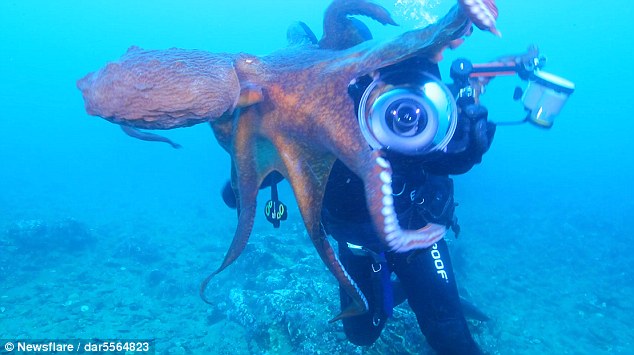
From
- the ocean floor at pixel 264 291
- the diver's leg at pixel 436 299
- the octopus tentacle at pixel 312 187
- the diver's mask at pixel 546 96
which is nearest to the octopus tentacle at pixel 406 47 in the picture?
the octopus tentacle at pixel 312 187

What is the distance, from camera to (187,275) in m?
11.3

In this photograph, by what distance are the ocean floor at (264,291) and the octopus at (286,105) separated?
3.60 metres

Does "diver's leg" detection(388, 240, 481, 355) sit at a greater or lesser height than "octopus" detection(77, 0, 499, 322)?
lesser

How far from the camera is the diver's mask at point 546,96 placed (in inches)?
125

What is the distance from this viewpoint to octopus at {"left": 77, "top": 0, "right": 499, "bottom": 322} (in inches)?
74.2

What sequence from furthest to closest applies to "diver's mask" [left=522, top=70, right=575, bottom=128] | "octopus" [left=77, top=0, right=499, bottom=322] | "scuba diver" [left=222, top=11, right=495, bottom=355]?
"diver's mask" [left=522, top=70, right=575, bottom=128]
"scuba diver" [left=222, top=11, right=495, bottom=355]
"octopus" [left=77, top=0, right=499, bottom=322]

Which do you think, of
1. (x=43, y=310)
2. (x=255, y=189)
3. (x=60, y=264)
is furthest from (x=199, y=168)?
(x=255, y=189)

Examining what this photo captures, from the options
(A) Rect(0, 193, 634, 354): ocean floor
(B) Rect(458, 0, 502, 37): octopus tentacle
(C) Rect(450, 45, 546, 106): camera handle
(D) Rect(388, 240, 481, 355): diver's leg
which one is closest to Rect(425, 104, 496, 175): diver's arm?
(C) Rect(450, 45, 546, 106): camera handle

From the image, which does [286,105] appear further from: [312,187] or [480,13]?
[480,13]

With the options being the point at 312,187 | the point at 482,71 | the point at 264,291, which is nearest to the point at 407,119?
the point at 312,187

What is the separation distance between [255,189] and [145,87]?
36.3 inches

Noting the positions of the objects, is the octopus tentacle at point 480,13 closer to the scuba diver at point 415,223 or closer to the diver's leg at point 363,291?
the scuba diver at point 415,223

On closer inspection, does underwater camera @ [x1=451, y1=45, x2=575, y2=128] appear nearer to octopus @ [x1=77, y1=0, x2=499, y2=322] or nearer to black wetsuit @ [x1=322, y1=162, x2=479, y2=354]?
black wetsuit @ [x1=322, y1=162, x2=479, y2=354]

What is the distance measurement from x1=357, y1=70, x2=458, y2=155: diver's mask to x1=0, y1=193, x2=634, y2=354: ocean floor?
3.82 m
